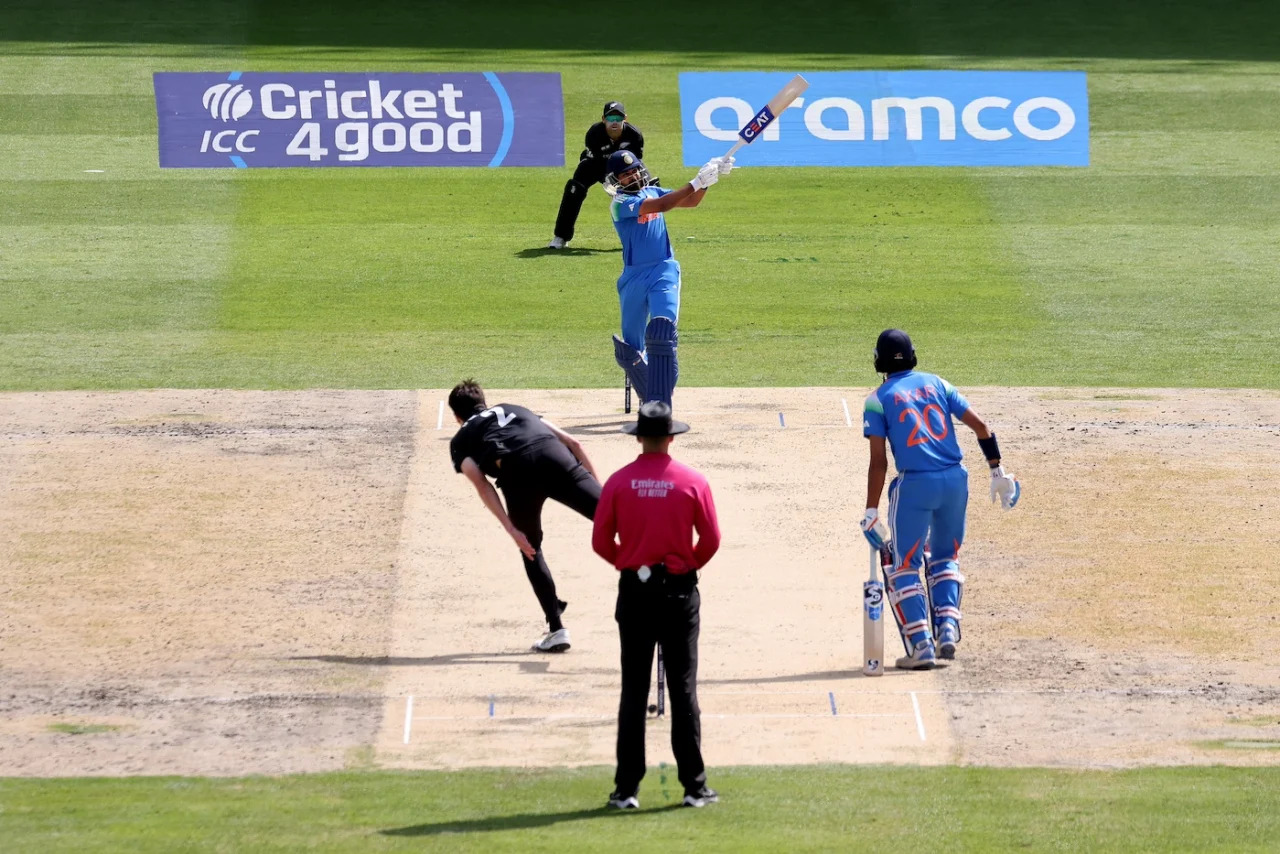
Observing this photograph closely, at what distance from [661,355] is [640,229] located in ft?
3.38

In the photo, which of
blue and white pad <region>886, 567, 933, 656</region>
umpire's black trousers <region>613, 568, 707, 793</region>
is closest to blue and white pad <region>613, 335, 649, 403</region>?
blue and white pad <region>886, 567, 933, 656</region>

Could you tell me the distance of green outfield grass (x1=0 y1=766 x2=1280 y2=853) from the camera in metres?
7.69

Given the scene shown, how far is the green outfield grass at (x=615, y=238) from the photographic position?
738 inches

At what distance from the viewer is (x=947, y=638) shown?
10414 millimetres

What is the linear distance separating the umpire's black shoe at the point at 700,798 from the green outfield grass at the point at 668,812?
6cm

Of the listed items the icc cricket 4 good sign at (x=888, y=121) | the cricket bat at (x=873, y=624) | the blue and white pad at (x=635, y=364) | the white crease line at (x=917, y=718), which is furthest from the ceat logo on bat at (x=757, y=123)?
the icc cricket 4 good sign at (x=888, y=121)

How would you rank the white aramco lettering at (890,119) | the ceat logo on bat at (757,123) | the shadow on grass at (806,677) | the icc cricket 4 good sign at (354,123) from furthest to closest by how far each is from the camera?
the white aramco lettering at (890,119), the icc cricket 4 good sign at (354,123), the ceat logo on bat at (757,123), the shadow on grass at (806,677)

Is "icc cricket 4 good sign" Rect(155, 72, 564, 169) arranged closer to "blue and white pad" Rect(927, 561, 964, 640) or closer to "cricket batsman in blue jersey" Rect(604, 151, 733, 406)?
"cricket batsman in blue jersey" Rect(604, 151, 733, 406)

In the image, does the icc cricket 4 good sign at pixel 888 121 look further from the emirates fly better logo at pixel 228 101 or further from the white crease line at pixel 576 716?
the white crease line at pixel 576 716

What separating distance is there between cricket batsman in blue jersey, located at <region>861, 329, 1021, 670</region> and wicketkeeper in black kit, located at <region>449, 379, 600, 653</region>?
171 centimetres

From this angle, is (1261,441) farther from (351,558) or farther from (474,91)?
(474,91)

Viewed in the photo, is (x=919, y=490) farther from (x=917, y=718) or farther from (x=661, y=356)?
(x=661, y=356)

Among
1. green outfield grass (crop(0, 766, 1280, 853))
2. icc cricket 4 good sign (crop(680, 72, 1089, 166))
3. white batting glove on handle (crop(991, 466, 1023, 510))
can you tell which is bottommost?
green outfield grass (crop(0, 766, 1280, 853))

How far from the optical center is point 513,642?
1092 centimetres
